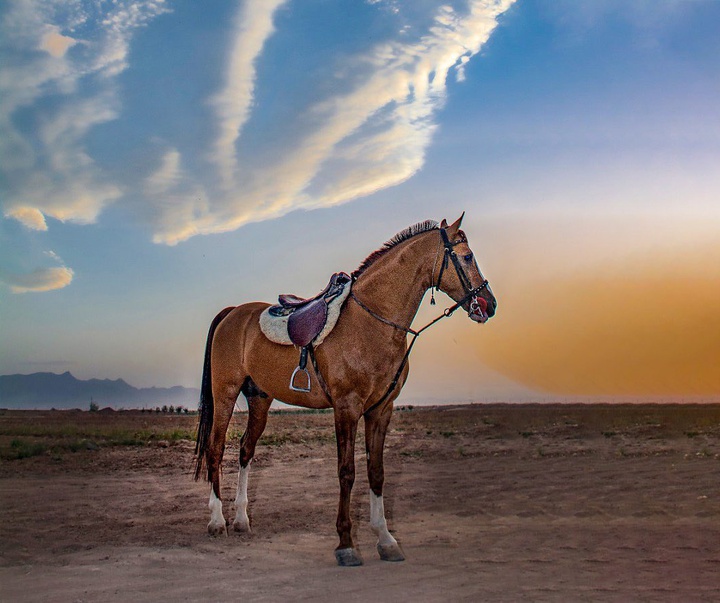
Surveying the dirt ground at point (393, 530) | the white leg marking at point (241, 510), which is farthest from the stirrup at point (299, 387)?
the dirt ground at point (393, 530)

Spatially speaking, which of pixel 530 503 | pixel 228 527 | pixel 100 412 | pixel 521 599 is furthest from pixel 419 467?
pixel 100 412

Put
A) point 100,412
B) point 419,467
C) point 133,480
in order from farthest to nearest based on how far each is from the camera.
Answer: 1. point 100,412
2. point 419,467
3. point 133,480

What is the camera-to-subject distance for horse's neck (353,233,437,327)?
6816 mm

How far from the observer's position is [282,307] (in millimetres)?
7945

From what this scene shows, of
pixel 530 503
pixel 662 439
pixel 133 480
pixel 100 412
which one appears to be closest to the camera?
pixel 530 503

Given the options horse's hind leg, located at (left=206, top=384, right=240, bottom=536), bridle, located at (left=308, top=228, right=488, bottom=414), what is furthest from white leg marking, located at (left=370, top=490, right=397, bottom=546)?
horse's hind leg, located at (left=206, top=384, right=240, bottom=536)

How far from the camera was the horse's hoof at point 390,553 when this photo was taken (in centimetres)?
658

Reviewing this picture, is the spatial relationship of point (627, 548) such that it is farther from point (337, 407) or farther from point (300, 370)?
point (300, 370)

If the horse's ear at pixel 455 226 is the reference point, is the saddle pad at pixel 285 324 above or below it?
below

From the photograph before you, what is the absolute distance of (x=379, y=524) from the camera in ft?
22.0

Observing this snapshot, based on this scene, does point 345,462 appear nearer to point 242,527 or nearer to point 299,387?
point 299,387

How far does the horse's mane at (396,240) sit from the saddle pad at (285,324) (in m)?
0.29

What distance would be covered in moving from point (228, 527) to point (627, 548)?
4.91m

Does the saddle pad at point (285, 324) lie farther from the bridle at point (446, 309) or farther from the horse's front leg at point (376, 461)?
the horse's front leg at point (376, 461)
